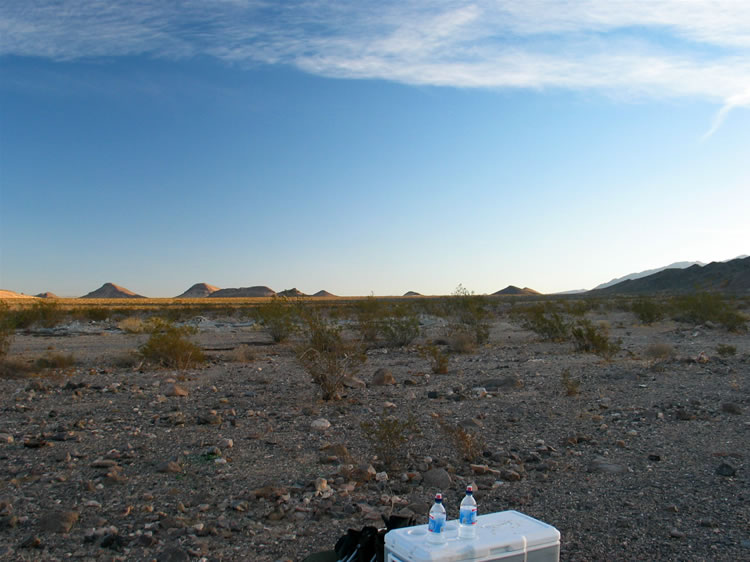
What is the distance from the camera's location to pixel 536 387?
38.7 feet

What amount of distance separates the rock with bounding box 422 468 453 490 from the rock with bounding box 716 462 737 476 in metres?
2.81

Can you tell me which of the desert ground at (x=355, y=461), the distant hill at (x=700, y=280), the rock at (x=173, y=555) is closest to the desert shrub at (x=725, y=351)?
the desert ground at (x=355, y=461)

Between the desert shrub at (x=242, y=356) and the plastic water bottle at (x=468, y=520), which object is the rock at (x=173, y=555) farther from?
the desert shrub at (x=242, y=356)

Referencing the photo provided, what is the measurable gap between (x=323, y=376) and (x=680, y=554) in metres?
7.26

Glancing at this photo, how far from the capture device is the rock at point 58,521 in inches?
195

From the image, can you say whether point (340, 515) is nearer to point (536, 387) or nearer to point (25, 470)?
point (25, 470)

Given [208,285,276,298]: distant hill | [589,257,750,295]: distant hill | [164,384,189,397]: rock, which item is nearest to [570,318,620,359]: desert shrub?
[164,384,189,397]: rock

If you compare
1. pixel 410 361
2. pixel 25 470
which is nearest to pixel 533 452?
pixel 25 470

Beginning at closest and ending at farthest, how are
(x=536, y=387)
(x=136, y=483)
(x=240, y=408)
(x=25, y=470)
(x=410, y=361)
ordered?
1. (x=136, y=483)
2. (x=25, y=470)
3. (x=240, y=408)
4. (x=536, y=387)
5. (x=410, y=361)

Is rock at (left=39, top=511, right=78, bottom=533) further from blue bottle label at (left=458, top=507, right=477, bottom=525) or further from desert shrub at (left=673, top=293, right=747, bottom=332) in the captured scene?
desert shrub at (left=673, top=293, right=747, bottom=332)

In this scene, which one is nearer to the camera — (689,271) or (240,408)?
(240,408)

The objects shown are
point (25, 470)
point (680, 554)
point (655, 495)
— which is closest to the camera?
point (680, 554)

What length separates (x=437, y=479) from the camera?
6.14 meters

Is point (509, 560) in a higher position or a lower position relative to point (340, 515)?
higher
